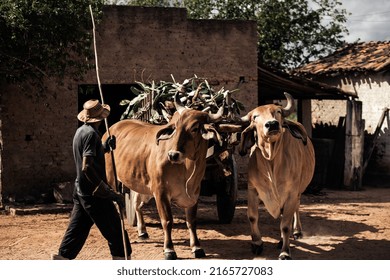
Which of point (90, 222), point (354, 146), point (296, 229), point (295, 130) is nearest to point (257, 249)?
point (296, 229)

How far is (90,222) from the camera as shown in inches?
256

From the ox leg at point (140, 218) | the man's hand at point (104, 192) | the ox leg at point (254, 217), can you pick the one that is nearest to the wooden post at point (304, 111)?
the ox leg at point (140, 218)

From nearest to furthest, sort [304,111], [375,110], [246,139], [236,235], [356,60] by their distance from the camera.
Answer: [246,139] < [236,235] < [375,110] < [304,111] < [356,60]

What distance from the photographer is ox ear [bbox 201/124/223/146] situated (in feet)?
22.9

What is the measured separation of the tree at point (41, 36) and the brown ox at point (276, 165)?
177 inches

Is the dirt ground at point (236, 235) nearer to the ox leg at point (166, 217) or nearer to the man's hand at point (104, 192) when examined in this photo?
the ox leg at point (166, 217)

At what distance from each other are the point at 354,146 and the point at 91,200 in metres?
9.54

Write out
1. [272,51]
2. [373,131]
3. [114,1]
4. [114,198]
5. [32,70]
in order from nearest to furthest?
[114,198], [32,70], [373,131], [272,51], [114,1]

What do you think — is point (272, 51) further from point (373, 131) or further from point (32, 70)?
point (32, 70)

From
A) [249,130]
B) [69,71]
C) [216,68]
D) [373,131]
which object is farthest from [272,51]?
[249,130]

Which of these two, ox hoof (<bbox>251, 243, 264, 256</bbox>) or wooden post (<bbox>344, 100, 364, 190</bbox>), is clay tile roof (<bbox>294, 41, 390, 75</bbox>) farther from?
ox hoof (<bbox>251, 243, 264, 256</bbox>)

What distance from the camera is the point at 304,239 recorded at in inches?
344

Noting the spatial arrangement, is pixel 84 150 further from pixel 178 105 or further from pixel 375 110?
pixel 375 110

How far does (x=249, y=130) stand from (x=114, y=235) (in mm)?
2071
